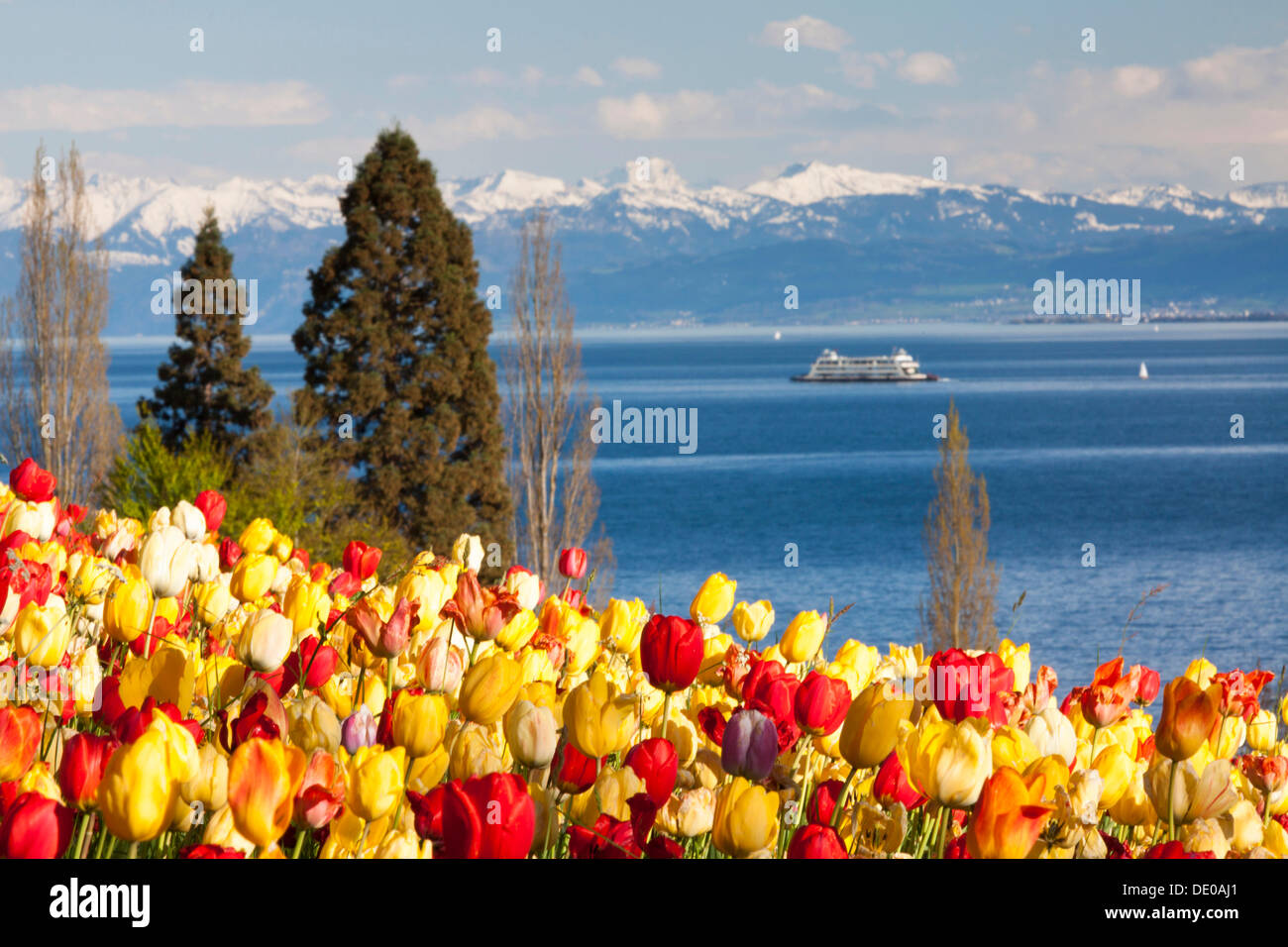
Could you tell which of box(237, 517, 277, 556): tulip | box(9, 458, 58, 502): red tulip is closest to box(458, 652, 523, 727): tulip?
box(237, 517, 277, 556): tulip

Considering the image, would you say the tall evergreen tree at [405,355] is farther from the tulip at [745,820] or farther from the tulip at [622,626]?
the tulip at [745,820]

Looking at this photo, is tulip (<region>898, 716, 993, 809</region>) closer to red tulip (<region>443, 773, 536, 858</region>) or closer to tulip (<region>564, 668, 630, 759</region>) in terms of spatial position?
tulip (<region>564, 668, 630, 759</region>)

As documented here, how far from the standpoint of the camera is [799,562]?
5131 cm

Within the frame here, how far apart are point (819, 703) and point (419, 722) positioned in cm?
59

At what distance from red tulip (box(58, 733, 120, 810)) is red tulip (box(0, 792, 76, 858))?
15 centimetres

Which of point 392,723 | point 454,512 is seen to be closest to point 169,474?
point 454,512

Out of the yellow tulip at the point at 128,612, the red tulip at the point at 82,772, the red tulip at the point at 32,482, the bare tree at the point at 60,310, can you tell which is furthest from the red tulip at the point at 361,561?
the bare tree at the point at 60,310

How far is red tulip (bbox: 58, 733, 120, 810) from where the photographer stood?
149 cm

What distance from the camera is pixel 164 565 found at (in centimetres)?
263

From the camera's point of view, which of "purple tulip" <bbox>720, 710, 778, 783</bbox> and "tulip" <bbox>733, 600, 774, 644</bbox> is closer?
"purple tulip" <bbox>720, 710, 778, 783</bbox>

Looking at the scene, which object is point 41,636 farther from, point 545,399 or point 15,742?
point 545,399

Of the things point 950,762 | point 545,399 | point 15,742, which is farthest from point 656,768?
point 545,399

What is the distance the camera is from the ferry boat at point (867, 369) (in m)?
137

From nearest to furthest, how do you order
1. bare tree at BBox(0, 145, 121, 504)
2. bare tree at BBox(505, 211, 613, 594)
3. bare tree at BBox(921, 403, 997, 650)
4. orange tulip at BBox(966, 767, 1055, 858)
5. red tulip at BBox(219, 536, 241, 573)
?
orange tulip at BBox(966, 767, 1055, 858), red tulip at BBox(219, 536, 241, 573), bare tree at BBox(505, 211, 613, 594), bare tree at BBox(0, 145, 121, 504), bare tree at BBox(921, 403, 997, 650)
